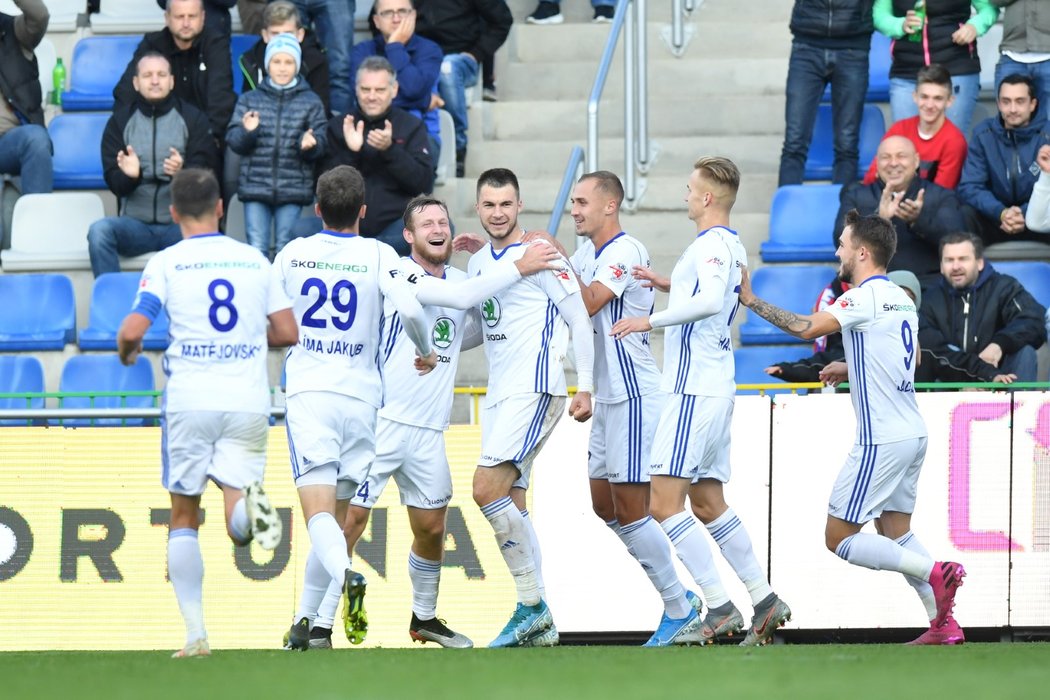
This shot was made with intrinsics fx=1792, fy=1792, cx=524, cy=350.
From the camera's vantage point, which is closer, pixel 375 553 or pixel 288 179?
pixel 375 553

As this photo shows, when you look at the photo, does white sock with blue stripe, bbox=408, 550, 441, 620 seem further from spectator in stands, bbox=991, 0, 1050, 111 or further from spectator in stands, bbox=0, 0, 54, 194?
spectator in stands, bbox=991, 0, 1050, 111

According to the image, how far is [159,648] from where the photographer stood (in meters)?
11.2

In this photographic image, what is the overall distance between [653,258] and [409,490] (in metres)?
4.49

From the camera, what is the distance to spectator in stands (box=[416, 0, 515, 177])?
1458 cm

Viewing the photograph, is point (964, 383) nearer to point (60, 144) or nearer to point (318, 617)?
point (318, 617)

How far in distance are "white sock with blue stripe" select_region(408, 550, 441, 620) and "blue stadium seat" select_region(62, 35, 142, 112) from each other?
699 centimetres

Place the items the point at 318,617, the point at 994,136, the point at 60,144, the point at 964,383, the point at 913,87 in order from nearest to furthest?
the point at 318,617
the point at 964,383
the point at 994,136
the point at 913,87
the point at 60,144

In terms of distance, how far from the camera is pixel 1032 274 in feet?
41.4

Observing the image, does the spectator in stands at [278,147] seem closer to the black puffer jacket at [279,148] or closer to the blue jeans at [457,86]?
the black puffer jacket at [279,148]

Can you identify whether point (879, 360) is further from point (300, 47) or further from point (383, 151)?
point (300, 47)

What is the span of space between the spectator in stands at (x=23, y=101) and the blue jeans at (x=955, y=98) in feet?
21.8

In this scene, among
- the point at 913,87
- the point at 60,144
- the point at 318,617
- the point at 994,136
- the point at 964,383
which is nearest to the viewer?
the point at 318,617

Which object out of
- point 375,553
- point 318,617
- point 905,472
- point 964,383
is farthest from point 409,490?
point 964,383

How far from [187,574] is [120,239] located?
19.2 feet
